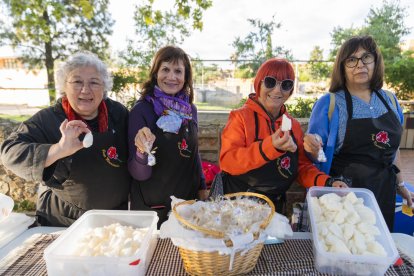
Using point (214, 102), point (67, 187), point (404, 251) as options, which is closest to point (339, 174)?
point (404, 251)

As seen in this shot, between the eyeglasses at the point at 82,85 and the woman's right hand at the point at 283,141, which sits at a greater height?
the eyeglasses at the point at 82,85

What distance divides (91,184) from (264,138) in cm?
112

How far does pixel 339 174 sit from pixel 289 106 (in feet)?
10.3

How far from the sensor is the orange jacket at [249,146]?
1781mm

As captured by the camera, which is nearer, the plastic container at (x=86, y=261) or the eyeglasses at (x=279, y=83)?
the plastic container at (x=86, y=261)

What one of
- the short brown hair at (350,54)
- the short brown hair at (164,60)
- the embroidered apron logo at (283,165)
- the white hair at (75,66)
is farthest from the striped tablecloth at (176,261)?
the short brown hair at (350,54)

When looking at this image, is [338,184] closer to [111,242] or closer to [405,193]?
[405,193]

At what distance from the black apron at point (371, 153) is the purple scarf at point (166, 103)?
1149 mm

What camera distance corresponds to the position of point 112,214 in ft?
5.07

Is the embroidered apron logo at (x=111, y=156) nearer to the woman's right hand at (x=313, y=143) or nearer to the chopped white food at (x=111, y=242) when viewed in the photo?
the chopped white food at (x=111, y=242)

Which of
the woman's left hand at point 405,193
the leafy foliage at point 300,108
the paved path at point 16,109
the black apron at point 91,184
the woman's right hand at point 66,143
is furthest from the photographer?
the paved path at point 16,109

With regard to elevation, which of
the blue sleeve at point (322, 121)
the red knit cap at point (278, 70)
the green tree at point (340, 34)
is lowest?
the blue sleeve at point (322, 121)

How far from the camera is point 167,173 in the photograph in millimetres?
2023

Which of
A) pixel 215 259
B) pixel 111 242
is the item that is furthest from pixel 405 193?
pixel 111 242
